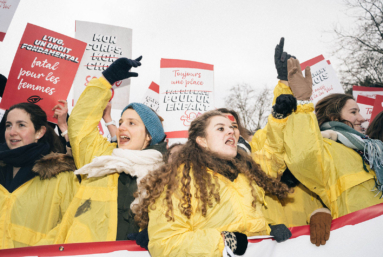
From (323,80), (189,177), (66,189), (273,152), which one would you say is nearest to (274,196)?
(273,152)

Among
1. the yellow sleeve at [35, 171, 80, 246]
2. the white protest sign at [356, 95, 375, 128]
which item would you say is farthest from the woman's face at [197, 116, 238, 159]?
the white protest sign at [356, 95, 375, 128]

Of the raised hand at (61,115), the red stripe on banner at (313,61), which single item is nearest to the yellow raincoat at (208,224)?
the raised hand at (61,115)

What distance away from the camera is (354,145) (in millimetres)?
2199

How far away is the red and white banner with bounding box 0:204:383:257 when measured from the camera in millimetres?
1783

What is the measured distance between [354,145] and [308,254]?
906 millimetres

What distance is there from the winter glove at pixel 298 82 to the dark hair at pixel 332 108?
0.88 m

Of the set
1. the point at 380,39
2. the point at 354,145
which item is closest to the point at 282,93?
the point at 354,145

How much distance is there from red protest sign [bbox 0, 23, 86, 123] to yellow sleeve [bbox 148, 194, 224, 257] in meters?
1.99

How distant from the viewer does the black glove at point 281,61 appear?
218 cm

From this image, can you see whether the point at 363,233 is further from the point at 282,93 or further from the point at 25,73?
the point at 25,73

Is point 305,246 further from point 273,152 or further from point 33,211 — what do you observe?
point 33,211

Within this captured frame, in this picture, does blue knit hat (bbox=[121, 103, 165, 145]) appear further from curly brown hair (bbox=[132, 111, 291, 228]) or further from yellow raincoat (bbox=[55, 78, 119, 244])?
curly brown hair (bbox=[132, 111, 291, 228])

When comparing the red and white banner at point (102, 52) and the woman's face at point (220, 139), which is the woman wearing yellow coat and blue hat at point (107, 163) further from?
the red and white banner at point (102, 52)

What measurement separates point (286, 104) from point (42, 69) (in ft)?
8.60
